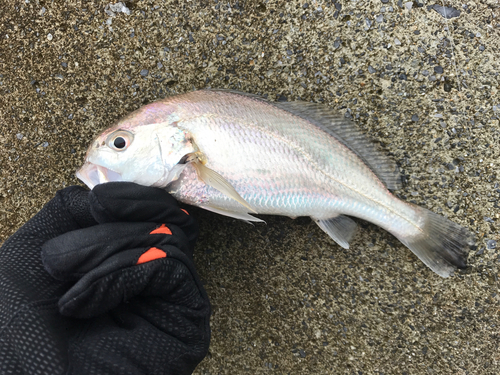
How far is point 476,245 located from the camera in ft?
5.90

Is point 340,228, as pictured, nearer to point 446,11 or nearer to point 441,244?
point 441,244

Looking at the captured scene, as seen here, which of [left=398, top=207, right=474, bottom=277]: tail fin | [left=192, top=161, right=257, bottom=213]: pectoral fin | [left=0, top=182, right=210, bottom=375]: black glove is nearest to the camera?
[left=0, top=182, right=210, bottom=375]: black glove

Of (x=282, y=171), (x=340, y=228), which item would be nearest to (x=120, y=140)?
(x=282, y=171)

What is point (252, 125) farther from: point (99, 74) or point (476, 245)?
point (476, 245)

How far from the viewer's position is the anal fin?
1.77 metres

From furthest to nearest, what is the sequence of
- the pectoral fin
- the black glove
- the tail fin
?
the tail fin, the pectoral fin, the black glove

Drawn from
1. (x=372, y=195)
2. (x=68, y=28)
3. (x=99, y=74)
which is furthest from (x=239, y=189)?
(x=68, y=28)

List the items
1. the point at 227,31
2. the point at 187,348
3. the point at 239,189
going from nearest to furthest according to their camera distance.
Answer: the point at 187,348 < the point at 239,189 < the point at 227,31

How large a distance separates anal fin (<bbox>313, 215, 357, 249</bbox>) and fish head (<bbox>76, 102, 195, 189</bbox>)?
33.0 inches

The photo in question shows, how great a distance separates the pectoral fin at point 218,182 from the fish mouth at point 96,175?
0.40m

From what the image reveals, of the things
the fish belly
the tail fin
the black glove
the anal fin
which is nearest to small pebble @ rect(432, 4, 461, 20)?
the fish belly

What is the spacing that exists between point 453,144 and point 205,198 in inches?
56.2

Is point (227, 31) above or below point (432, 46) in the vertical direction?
above

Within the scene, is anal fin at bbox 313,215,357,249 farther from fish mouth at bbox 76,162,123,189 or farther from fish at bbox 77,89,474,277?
fish mouth at bbox 76,162,123,189
